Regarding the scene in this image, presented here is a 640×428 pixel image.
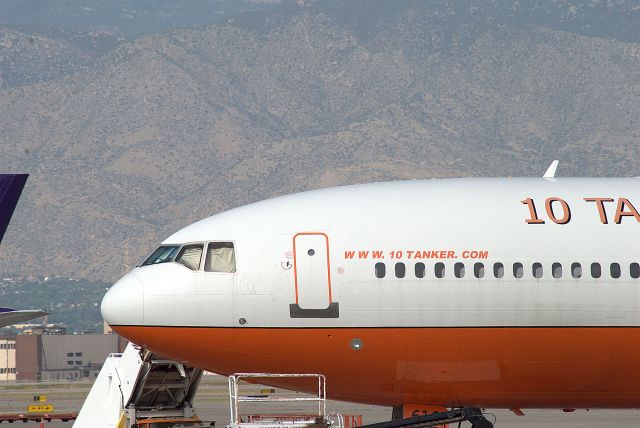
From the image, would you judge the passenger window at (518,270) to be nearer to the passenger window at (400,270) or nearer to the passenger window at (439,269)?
the passenger window at (439,269)

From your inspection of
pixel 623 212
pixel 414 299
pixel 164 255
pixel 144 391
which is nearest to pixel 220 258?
pixel 164 255

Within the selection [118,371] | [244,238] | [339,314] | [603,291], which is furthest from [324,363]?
[118,371]

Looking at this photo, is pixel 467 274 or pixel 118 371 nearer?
pixel 467 274

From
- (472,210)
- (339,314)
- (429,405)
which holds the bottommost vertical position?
(429,405)

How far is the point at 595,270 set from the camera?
2709cm

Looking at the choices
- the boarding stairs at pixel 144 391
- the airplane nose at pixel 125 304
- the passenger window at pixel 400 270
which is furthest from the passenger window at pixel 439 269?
the boarding stairs at pixel 144 391

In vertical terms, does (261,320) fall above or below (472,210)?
below

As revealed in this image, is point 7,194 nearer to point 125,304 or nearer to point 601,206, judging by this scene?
point 125,304

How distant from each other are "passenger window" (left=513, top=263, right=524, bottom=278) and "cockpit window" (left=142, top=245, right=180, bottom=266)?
6116mm

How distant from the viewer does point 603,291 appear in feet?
88.6

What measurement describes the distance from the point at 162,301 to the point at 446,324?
16.5 feet

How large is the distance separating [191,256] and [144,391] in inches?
335

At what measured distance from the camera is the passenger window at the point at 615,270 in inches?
1069

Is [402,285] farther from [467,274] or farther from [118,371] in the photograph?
[118,371]
